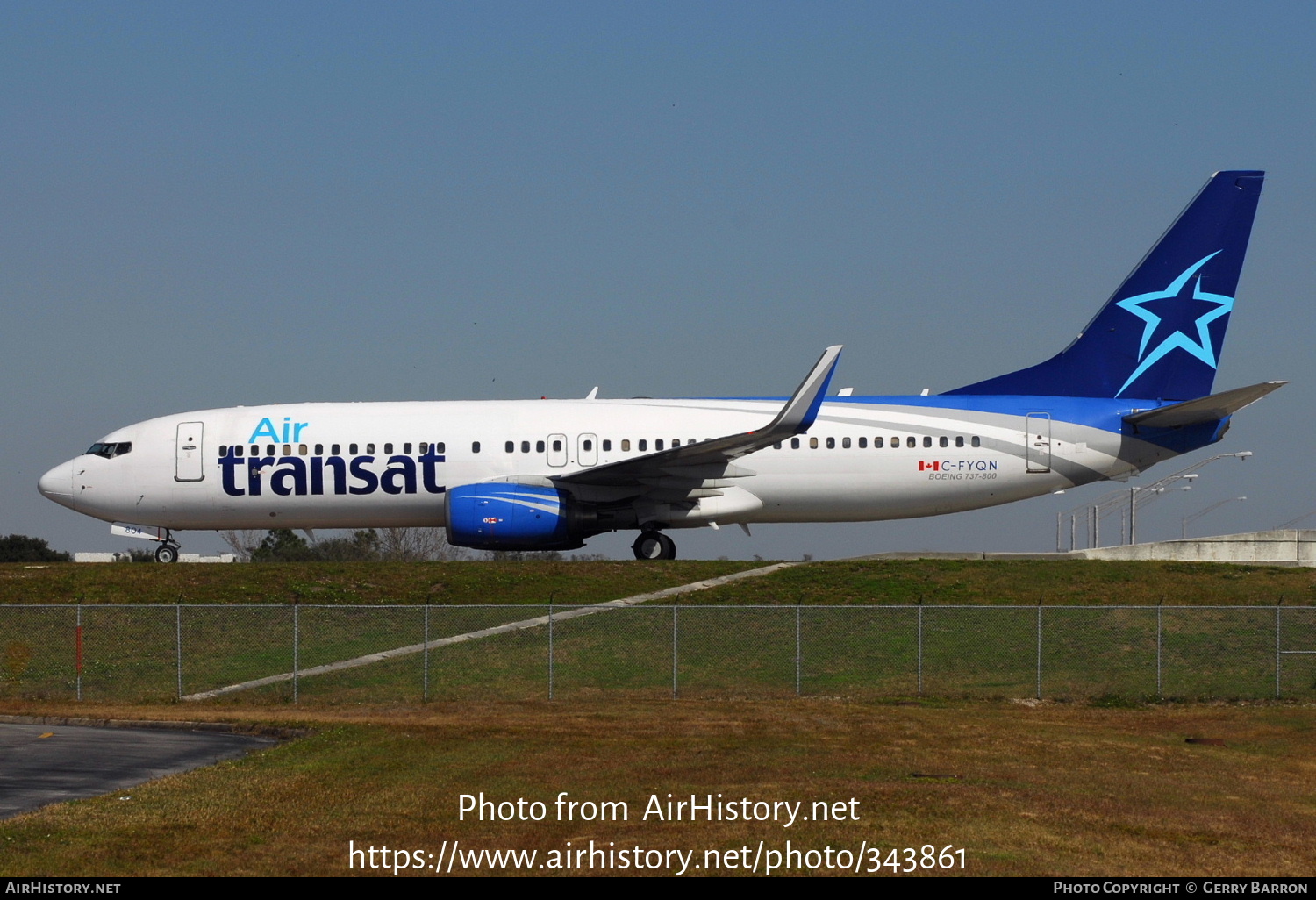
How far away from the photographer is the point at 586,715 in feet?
67.6

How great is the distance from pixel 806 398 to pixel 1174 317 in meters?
10.8

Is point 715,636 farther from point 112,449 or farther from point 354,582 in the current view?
point 112,449

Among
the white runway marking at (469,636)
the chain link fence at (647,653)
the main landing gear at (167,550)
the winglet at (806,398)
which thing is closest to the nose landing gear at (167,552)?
the main landing gear at (167,550)

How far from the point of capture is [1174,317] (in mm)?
34062

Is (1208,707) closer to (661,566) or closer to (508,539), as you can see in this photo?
(661,566)

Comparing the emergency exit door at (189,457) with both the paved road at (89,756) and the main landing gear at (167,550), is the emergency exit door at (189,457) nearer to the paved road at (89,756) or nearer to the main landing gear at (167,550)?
the main landing gear at (167,550)

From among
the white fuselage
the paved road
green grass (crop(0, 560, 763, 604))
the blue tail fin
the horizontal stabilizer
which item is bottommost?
the paved road

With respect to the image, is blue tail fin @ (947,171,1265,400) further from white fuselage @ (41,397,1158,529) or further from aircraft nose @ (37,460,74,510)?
aircraft nose @ (37,460,74,510)

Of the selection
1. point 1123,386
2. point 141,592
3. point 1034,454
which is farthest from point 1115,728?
point 141,592

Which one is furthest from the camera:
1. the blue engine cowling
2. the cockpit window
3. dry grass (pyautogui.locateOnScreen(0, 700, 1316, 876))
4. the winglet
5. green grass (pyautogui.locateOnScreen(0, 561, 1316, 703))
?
the cockpit window

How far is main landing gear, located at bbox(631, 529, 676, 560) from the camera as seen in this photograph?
3228 cm

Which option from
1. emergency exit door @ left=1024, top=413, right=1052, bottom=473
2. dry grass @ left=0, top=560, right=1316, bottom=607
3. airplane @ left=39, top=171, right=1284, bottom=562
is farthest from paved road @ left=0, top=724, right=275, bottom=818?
emergency exit door @ left=1024, top=413, right=1052, bottom=473

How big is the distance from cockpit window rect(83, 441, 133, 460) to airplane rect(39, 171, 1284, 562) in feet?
0.15
